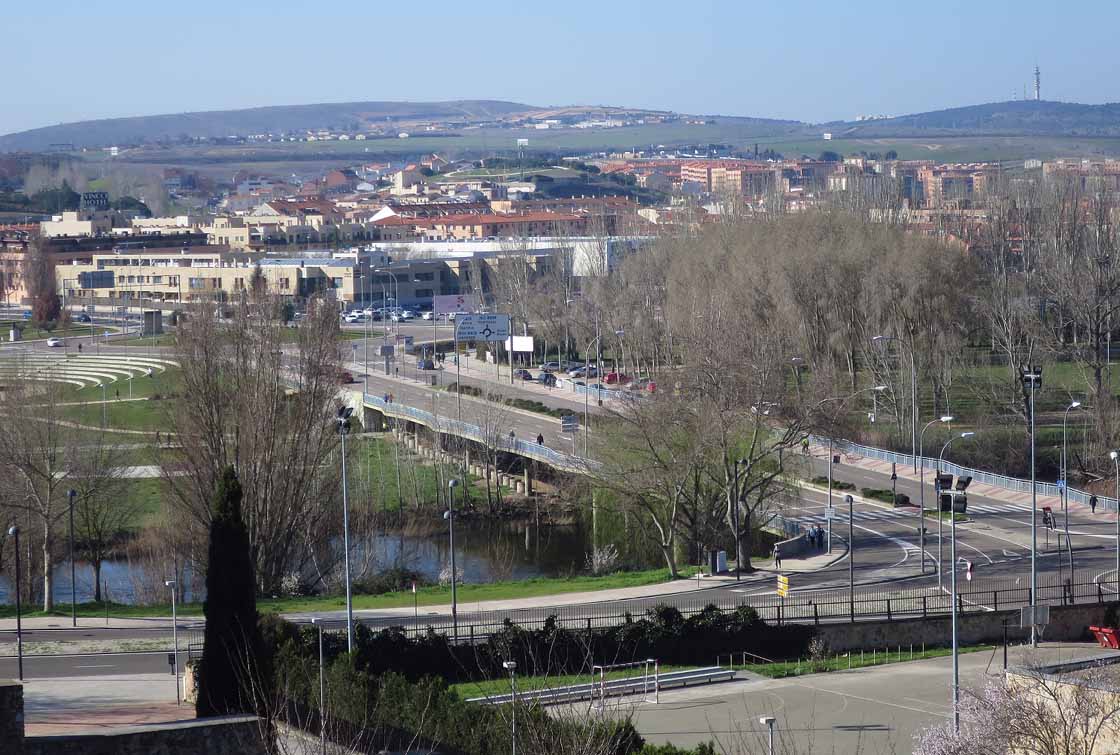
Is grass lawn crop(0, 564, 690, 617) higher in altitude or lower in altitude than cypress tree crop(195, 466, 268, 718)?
lower

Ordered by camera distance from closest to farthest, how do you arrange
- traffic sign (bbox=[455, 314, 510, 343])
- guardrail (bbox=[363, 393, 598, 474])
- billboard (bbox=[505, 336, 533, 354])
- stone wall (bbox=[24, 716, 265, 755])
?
stone wall (bbox=[24, 716, 265, 755])
guardrail (bbox=[363, 393, 598, 474])
traffic sign (bbox=[455, 314, 510, 343])
billboard (bbox=[505, 336, 533, 354])

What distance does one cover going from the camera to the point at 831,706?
18.7 metres

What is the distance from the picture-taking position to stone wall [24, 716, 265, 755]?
1286cm

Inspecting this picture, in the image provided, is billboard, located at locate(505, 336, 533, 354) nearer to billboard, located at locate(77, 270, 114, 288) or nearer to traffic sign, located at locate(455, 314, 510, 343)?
traffic sign, located at locate(455, 314, 510, 343)

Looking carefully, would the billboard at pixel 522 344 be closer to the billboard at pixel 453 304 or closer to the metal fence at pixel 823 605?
the billboard at pixel 453 304

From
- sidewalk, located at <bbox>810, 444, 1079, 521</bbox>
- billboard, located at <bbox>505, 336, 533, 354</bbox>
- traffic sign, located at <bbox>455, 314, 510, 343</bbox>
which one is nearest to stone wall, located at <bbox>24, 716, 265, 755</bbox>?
sidewalk, located at <bbox>810, 444, 1079, 521</bbox>

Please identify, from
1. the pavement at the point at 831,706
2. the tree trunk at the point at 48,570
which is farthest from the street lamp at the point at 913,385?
the tree trunk at the point at 48,570

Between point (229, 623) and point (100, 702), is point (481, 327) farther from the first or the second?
point (229, 623)

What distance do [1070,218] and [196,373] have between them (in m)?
38.8

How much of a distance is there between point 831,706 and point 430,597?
9973 mm

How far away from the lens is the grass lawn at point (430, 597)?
2522 cm

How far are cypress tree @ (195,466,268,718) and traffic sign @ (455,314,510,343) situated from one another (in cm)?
3371

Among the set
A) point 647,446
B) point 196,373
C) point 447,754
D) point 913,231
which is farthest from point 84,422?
point 447,754

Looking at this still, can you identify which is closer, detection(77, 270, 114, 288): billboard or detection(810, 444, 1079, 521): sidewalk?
detection(810, 444, 1079, 521): sidewalk
